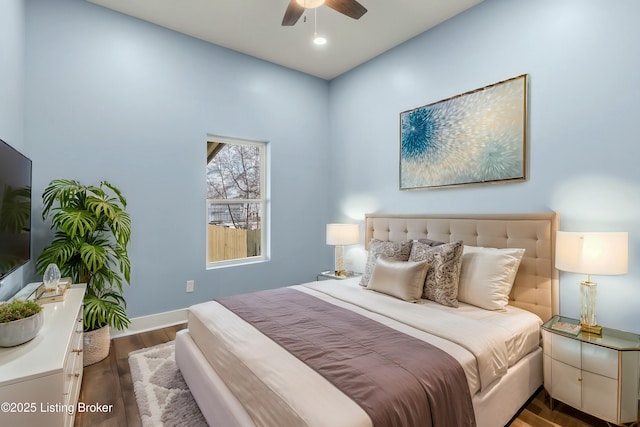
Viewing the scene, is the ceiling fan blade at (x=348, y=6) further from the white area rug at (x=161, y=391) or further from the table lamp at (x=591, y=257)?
the white area rug at (x=161, y=391)

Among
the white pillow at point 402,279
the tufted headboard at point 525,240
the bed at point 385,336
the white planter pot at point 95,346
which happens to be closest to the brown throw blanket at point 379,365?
the bed at point 385,336

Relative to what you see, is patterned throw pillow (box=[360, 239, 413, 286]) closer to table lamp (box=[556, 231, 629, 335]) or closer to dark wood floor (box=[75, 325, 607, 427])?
table lamp (box=[556, 231, 629, 335])

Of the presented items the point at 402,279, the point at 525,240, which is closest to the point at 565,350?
the point at 525,240

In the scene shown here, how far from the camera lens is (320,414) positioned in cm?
116

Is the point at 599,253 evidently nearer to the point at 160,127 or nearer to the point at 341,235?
the point at 341,235

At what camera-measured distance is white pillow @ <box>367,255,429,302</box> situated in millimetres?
2484

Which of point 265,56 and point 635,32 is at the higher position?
point 265,56

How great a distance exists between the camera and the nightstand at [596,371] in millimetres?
1771

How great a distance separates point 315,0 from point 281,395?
248 cm

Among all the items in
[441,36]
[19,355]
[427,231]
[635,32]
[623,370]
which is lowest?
[623,370]

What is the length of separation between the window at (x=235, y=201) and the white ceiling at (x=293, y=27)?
3.80 feet

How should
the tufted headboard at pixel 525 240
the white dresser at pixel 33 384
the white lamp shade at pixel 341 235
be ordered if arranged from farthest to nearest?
1. the white lamp shade at pixel 341 235
2. the tufted headboard at pixel 525 240
3. the white dresser at pixel 33 384

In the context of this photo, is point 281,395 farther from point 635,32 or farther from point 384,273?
point 635,32

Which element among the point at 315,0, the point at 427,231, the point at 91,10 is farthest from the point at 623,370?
the point at 91,10
